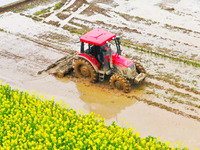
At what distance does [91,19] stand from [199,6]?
780 centimetres

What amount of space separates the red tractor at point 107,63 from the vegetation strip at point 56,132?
8.64ft

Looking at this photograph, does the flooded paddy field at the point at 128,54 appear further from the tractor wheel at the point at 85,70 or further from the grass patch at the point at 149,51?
the tractor wheel at the point at 85,70

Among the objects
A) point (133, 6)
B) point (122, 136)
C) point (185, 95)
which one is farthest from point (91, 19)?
point (122, 136)

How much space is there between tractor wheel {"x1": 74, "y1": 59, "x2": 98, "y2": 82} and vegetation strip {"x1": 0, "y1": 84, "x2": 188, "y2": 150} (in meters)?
2.61

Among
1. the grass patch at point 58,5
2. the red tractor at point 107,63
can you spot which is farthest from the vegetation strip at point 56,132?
the grass patch at point 58,5

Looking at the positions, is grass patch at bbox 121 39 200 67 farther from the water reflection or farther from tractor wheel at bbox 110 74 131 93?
tractor wheel at bbox 110 74 131 93

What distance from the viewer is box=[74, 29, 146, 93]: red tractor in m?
11.4

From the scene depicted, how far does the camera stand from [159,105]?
10898mm

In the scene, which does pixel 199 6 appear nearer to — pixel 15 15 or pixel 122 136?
pixel 15 15

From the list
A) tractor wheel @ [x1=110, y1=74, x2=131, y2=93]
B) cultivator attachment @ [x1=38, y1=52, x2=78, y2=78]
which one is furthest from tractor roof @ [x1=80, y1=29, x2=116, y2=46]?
cultivator attachment @ [x1=38, y1=52, x2=78, y2=78]

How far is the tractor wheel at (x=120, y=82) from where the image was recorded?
11.3 metres

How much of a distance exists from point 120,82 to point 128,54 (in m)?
3.48

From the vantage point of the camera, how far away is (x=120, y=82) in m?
11.4

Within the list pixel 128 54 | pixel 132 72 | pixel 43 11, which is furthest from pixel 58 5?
pixel 132 72
